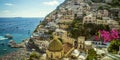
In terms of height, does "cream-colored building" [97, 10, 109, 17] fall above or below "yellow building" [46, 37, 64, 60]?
above

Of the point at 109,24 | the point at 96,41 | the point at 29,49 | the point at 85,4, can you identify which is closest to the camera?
the point at 96,41

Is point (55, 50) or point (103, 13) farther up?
point (103, 13)

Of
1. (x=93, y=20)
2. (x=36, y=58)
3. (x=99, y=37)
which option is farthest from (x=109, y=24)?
(x=36, y=58)

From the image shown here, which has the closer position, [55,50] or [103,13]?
[55,50]

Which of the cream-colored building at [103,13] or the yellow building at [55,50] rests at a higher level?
the cream-colored building at [103,13]

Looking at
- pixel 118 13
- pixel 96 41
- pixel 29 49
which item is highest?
pixel 118 13

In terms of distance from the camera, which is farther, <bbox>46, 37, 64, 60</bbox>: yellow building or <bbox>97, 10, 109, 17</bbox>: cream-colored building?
<bbox>97, 10, 109, 17</bbox>: cream-colored building

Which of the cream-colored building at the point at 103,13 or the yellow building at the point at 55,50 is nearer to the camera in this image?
the yellow building at the point at 55,50

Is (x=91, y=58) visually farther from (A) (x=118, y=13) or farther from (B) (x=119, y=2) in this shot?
(B) (x=119, y=2)
